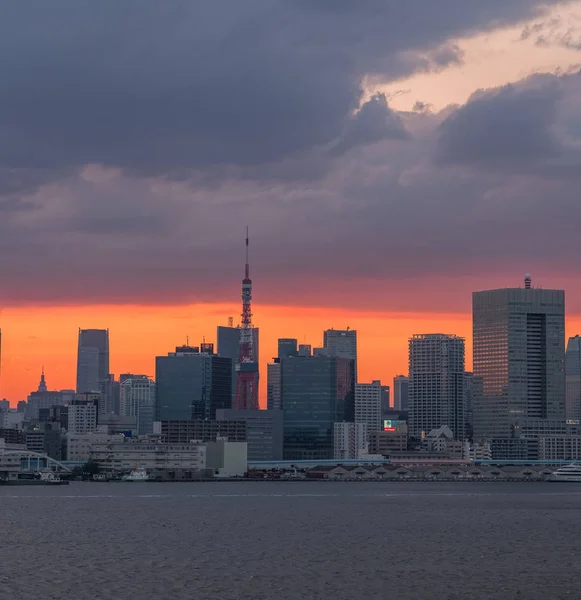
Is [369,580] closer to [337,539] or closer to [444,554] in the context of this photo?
[444,554]

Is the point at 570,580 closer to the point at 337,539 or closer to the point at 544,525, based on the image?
the point at 337,539

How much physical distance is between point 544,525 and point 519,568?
166 ft

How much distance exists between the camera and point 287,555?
111 meters

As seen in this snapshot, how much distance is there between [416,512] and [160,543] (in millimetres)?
64352

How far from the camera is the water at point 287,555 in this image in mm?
88125

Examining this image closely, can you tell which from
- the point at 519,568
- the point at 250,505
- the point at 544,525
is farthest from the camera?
the point at 250,505

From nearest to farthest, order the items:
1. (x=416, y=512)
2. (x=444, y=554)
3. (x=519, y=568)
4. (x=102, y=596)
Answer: (x=102, y=596) → (x=519, y=568) → (x=444, y=554) → (x=416, y=512)

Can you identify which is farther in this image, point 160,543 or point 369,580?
point 160,543

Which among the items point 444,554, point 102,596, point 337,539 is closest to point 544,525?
point 337,539

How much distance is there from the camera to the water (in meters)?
88.1

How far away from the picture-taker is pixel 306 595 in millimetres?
85688

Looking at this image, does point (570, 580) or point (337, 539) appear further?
point (337, 539)

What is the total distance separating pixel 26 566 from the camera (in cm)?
10175

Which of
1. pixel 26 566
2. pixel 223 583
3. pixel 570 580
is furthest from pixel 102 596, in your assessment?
pixel 570 580
